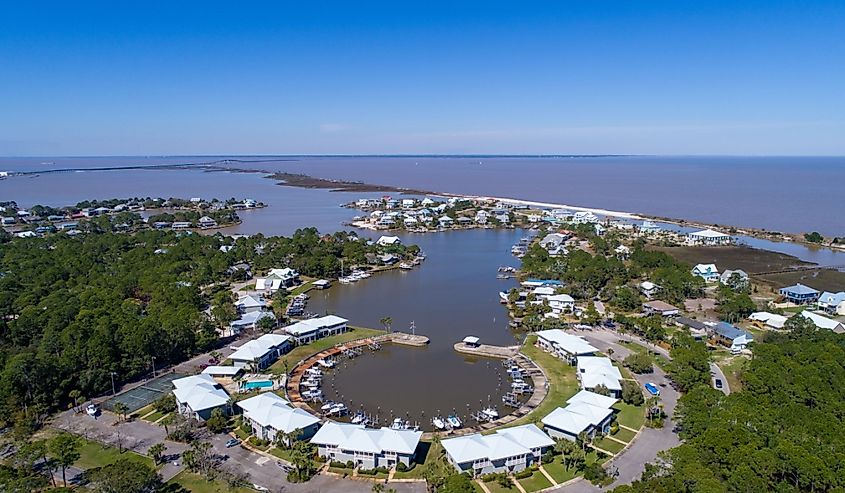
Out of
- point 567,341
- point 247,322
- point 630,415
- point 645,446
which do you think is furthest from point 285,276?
point 645,446

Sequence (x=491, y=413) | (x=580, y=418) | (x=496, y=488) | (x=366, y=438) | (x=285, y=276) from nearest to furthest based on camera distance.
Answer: (x=496, y=488) < (x=366, y=438) < (x=580, y=418) < (x=491, y=413) < (x=285, y=276)

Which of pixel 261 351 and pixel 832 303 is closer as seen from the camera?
pixel 261 351

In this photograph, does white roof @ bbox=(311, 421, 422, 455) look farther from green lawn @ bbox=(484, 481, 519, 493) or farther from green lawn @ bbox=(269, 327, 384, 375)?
green lawn @ bbox=(269, 327, 384, 375)

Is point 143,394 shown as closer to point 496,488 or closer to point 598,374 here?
point 496,488

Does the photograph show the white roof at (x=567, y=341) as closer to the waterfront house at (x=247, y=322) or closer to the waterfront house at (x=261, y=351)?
the waterfront house at (x=261, y=351)

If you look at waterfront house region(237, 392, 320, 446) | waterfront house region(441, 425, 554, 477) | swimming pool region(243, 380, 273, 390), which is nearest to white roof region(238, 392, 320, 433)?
waterfront house region(237, 392, 320, 446)

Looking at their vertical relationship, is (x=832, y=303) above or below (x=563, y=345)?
above

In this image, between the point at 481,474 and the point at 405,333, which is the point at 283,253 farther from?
the point at 481,474
